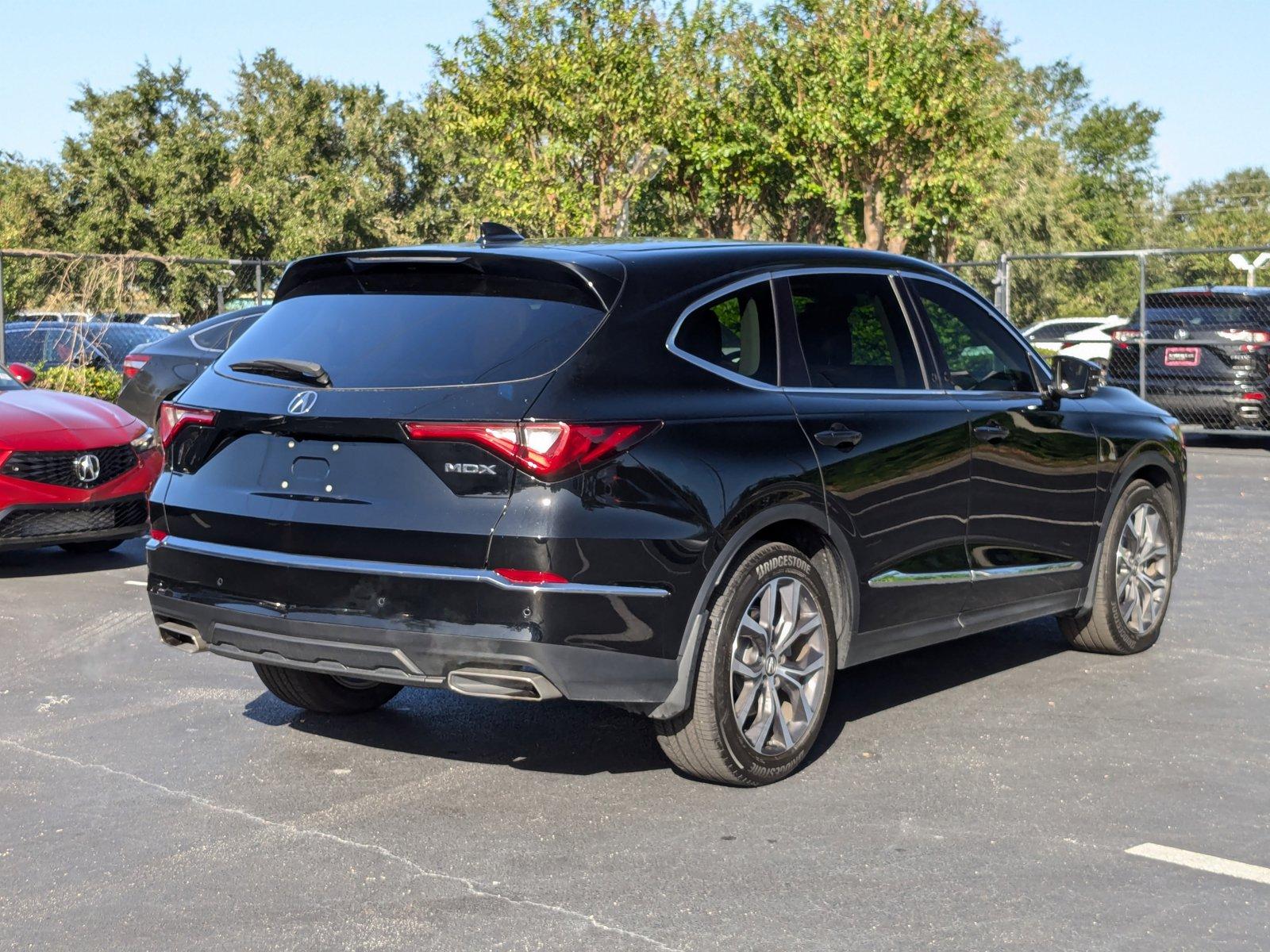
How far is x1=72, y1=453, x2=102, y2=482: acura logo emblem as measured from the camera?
9.64 m

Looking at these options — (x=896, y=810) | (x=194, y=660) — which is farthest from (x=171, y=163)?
(x=896, y=810)

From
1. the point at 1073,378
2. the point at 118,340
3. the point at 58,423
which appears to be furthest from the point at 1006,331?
the point at 118,340

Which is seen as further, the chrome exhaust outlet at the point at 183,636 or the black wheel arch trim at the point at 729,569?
the chrome exhaust outlet at the point at 183,636

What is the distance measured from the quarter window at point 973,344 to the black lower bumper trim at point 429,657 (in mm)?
2174

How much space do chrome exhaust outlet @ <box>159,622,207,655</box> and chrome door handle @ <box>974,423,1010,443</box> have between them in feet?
9.87

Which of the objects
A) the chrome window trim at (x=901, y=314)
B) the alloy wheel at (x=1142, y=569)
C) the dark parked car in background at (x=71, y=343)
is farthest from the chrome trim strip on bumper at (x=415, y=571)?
the dark parked car in background at (x=71, y=343)

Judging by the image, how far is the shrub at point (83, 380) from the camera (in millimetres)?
17156

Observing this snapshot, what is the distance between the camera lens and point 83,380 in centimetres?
1731

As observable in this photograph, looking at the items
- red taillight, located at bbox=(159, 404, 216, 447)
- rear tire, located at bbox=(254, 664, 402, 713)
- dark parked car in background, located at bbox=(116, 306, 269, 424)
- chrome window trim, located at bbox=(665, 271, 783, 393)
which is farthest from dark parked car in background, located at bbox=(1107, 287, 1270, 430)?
red taillight, located at bbox=(159, 404, 216, 447)

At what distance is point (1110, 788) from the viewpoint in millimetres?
5199

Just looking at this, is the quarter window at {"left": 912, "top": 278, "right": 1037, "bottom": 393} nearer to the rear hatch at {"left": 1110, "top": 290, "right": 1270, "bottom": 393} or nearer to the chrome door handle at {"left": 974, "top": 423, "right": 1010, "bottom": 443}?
the chrome door handle at {"left": 974, "top": 423, "right": 1010, "bottom": 443}

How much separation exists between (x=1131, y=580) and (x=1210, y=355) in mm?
12193

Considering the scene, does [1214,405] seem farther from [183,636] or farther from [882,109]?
[183,636]

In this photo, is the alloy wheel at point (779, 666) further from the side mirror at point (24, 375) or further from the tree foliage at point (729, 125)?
the tree foliage at point (729, 125)
